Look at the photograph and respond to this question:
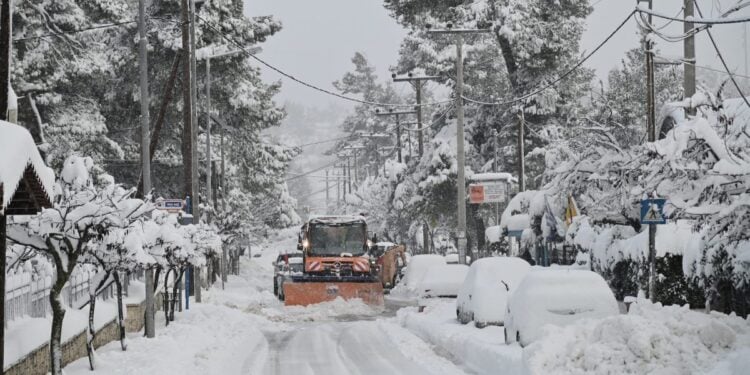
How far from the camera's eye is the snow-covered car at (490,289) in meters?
21.6

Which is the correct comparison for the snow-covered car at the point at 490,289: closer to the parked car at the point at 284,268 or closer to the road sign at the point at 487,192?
the road sign at the point at 487,192

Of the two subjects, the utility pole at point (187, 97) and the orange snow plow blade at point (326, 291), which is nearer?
the utility pole at point (187, 97)

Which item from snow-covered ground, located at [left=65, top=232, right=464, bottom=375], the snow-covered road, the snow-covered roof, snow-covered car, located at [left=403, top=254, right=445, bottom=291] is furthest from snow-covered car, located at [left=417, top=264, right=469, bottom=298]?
the snow-covered roof

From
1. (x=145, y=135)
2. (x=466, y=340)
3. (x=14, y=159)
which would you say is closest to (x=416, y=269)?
(x=145, y=135)

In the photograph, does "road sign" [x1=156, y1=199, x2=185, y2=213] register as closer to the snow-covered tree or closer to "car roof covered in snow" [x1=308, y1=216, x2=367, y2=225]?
the snow-covered tree

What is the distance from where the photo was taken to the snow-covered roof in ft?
31.9

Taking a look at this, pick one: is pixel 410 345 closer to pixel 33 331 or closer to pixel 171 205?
pixel 171 205

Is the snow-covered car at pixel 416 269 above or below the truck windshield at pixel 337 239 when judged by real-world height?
below

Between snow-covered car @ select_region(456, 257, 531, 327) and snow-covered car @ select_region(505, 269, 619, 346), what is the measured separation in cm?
403

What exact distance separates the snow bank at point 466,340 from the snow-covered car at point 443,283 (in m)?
1.47

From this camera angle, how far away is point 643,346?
12.7 metres

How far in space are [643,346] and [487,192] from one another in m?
30.1

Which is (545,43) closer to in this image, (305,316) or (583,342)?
(305,316)

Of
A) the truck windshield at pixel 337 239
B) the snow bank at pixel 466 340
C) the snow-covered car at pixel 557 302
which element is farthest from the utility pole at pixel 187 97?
the snow-covered car at pixel 557 302
